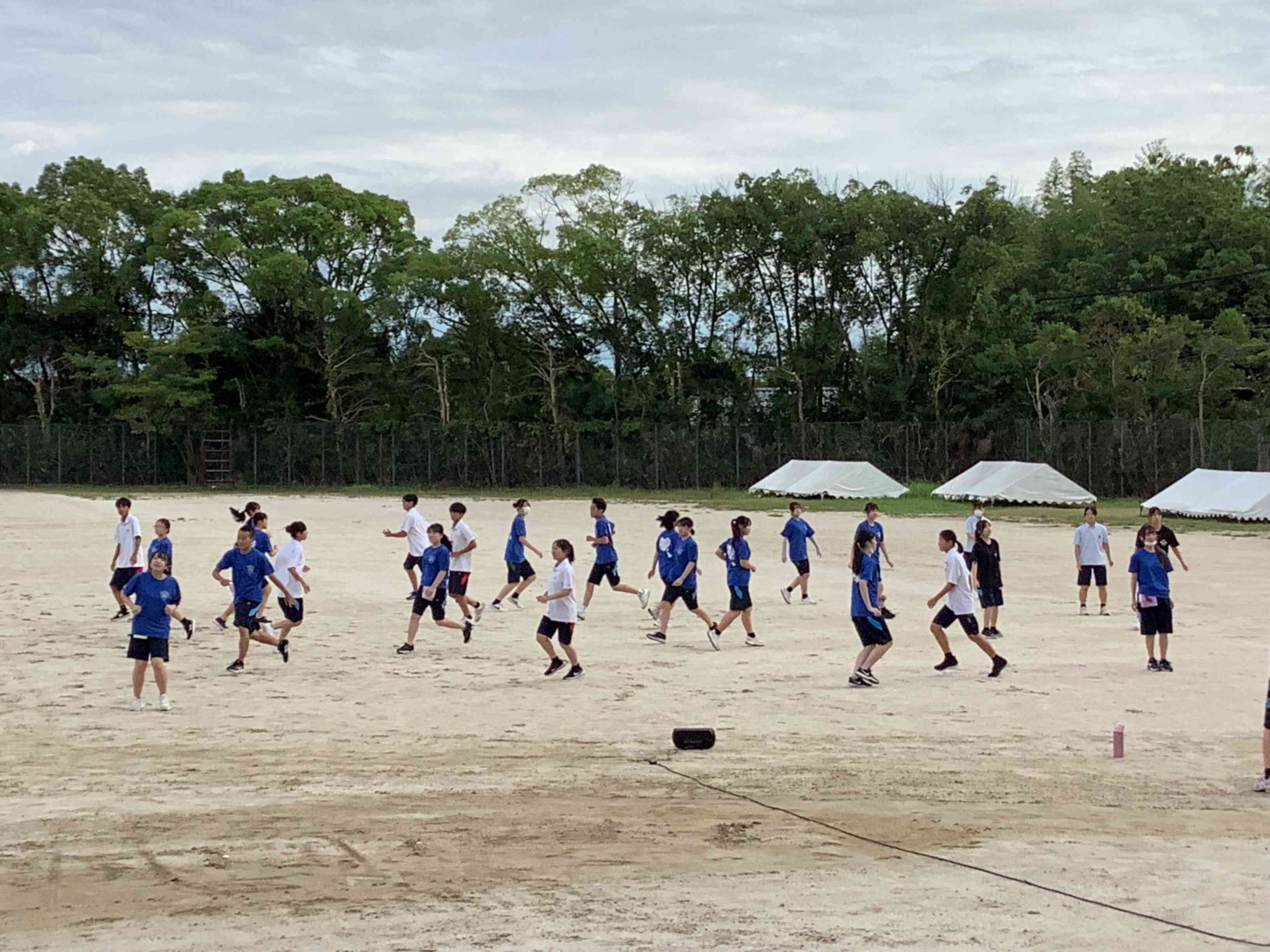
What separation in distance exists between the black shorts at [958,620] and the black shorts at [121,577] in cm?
1054

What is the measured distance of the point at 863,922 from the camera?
7.82 metres

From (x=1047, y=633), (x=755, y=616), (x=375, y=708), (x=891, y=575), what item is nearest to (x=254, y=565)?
(x=375, y=708)

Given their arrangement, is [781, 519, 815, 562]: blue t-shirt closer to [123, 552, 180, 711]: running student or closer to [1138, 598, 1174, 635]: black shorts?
[1138, 598, 1174, 635]: black shorts

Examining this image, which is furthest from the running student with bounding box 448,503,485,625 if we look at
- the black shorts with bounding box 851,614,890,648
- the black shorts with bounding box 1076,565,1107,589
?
the black shorts with bounding box 1076,565,1107,589

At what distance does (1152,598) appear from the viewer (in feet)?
53.3

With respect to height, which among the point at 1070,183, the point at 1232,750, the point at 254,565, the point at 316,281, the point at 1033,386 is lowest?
the point at 1232,750

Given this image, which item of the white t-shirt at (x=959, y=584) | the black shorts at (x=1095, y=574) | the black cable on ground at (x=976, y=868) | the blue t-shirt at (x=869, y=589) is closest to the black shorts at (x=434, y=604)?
the blue t-shirt at (x=869, y=589)

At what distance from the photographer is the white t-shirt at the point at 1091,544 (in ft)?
69.3

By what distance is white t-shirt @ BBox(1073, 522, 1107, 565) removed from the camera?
69.3 feet

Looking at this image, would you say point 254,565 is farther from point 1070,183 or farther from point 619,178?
point 1070,183

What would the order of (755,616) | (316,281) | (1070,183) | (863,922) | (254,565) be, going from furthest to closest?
(1070,183) → (316,281) → (755,616) → (254,565) → (863,922)

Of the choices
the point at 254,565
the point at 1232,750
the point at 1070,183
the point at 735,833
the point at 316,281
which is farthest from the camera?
the point at 1070,183

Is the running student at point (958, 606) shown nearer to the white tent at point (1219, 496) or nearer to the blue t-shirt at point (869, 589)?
the blue t-shirt at point (869, 589)

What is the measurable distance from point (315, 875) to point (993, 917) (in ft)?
12.6
